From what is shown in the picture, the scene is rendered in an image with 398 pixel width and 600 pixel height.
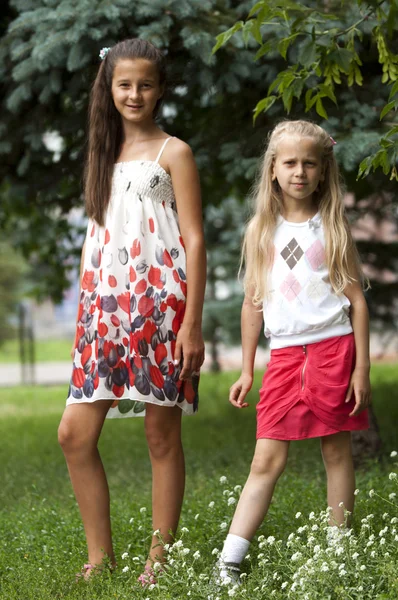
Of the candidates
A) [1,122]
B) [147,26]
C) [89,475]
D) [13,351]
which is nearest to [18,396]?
[1,122]

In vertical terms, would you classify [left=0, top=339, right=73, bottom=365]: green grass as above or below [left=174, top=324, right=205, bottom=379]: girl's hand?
below

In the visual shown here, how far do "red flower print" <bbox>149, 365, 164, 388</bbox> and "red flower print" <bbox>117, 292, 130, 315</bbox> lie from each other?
228mm

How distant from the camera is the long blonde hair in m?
3.56

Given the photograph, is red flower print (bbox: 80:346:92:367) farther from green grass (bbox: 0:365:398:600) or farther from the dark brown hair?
green grass (bbox: 0:365:398:600)

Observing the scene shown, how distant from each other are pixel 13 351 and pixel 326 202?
25.4m

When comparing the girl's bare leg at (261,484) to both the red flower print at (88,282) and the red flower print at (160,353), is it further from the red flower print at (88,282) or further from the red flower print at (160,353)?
the red flower print at (88,282)

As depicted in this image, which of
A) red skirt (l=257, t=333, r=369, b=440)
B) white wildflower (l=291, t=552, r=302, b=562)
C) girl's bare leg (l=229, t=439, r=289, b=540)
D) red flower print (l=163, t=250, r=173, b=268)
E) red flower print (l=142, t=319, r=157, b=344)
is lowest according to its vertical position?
white wildflower (l=291, t=552, r=302, b=562)

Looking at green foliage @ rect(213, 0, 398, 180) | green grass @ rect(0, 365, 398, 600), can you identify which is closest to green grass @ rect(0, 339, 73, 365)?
green grass @ rect(0, 365, 398, 600)

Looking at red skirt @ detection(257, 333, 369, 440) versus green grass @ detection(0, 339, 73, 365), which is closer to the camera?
red skirt @ detection(257, 333, 369, 440)

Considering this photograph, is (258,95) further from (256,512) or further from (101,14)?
(256,512)

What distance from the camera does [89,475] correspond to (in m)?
3.62

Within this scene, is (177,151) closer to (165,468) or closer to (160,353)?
(160,353)

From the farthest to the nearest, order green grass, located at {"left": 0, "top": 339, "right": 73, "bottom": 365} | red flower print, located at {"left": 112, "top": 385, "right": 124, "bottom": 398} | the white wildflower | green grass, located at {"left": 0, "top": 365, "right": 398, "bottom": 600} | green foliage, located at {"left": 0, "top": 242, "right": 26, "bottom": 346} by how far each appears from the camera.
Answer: green grass, located at {"left": 0, "top": 339, "right": 73, "bottom": 365} < green foliage, located at {"left": 0, "top": 242, "right": 26, "bottom": 346} < red flower print, located at {"left": 112, "top": 385, "right": 124, "bottom": 398} < green grass, located at {"left": 0, "top": 365, "right": 398, "bottom": 600} < the white wildflower

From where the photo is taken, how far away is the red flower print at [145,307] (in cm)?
355
